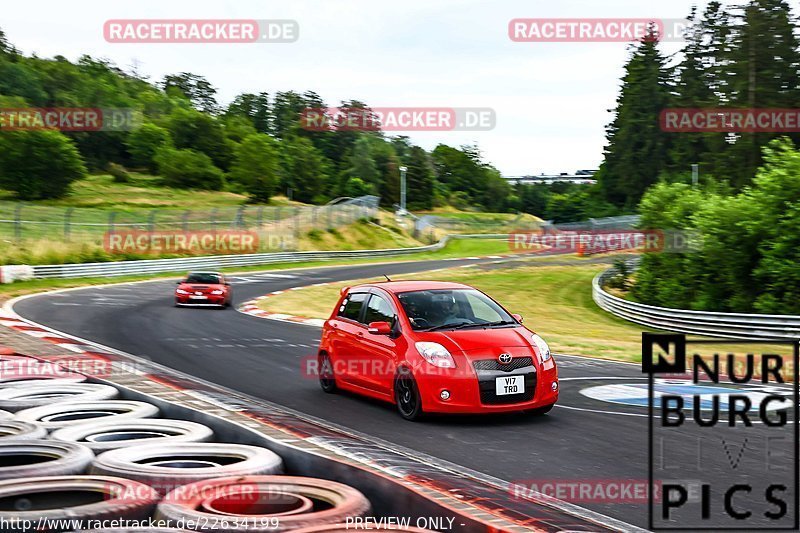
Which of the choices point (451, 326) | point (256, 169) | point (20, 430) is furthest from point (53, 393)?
point (256, 169)

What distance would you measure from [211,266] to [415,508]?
47.8 meters

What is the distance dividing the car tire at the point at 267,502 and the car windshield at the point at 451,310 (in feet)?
17.9

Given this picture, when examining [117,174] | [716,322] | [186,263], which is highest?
[117,174]

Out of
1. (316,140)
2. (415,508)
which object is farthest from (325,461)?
(316,140)

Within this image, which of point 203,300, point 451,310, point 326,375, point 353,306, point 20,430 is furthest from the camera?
point 203,300

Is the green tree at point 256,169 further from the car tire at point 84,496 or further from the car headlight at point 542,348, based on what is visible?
the car tire at point 84,496

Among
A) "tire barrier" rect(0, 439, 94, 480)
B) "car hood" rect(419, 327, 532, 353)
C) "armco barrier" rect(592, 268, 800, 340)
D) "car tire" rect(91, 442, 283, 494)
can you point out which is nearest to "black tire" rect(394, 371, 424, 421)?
"car hood" rect(419, 327, 532, 353)

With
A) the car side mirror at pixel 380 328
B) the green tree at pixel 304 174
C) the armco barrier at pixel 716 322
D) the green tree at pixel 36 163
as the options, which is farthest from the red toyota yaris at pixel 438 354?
the green tree at pixel 304 174

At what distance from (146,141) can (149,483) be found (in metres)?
108

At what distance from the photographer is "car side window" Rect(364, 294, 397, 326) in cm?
1085

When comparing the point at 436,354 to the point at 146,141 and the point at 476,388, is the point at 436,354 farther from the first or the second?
the point at 146,141

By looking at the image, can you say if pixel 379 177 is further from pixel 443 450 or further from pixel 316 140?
pixel 443 450

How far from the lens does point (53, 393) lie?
8641mm

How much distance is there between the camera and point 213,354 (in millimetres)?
15852
